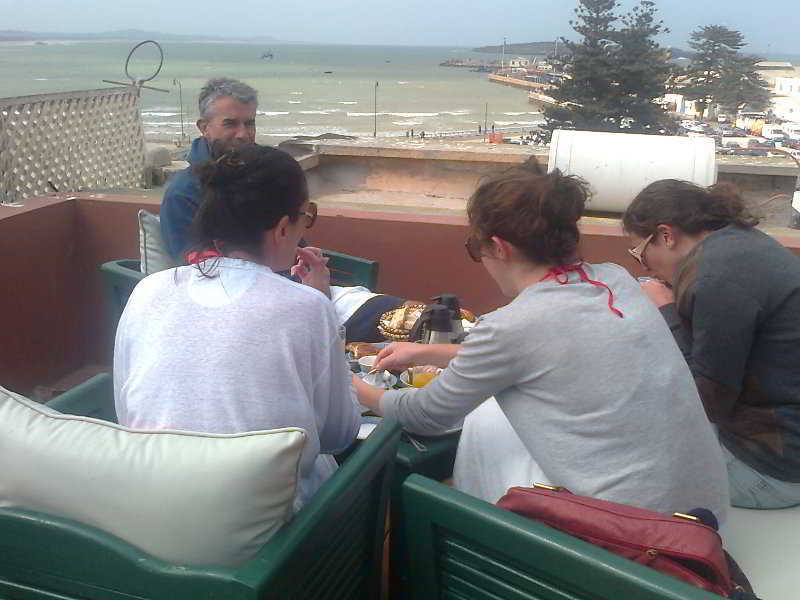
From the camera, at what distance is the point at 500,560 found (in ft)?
4.60

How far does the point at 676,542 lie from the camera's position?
4.41 feet

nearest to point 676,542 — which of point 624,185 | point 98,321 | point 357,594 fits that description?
point 357,594

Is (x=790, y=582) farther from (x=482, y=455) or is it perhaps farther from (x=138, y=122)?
(x=138, y=122)

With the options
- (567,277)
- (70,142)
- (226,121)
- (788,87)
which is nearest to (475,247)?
(567,277)

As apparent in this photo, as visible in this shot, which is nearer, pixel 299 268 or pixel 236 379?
pixel 236 379

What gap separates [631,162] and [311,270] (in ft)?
13.0

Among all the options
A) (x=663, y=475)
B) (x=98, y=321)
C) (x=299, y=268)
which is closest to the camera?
(x=663, y=475)

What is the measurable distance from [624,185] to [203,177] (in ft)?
15.5

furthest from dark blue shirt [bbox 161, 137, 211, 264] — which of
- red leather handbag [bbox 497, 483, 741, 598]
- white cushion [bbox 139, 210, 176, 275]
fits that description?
red leather handbag [bbox 497, 483, 741, 598]

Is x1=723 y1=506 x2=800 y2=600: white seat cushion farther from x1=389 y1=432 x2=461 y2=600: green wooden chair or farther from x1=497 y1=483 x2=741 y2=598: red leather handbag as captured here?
x1=389 y1=432 x2=461 y2=600: green wooden chair

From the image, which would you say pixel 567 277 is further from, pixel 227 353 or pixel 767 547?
pixel 767 547

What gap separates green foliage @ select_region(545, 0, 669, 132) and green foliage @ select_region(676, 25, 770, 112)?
6654mm

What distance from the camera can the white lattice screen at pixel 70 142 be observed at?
693 centimetres

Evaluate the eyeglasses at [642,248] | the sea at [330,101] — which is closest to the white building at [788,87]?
the sea at [330,101]
